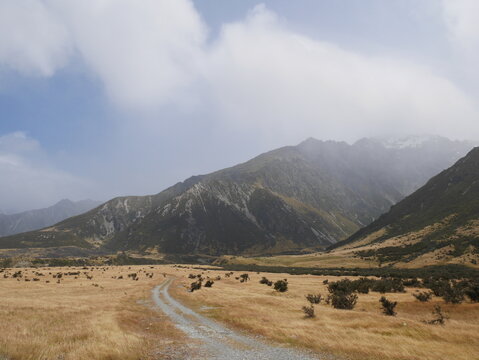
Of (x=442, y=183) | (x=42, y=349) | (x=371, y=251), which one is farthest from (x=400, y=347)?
(x=442, y=183)

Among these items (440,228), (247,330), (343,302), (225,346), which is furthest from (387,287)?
(440,228)

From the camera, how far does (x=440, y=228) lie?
135500mm

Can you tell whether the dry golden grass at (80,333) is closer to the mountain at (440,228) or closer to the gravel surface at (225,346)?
the gravel surface at (225,346)

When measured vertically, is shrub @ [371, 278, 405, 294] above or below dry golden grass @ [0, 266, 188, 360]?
below

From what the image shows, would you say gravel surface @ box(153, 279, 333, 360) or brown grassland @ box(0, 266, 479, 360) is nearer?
brown grassland @ box(0, 266, 479, 360)

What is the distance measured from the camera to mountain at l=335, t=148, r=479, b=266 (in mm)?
100938

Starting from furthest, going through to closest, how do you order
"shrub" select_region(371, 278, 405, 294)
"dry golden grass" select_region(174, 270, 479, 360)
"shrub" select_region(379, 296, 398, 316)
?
"shrub" select_region(371, 278, 405, 294) < "shrub" select_region(379, 296, 398, 316) < "dry golden grass" select_region(174, 270, 479, 360)

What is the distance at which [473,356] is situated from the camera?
14.0 meters

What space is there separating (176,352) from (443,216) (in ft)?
550

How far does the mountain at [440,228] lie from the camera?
331 ft

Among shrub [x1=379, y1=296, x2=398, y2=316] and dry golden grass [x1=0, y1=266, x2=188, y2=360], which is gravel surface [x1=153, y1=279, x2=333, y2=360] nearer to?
dry golden grass [x1=0, y1=266, x2=188, y2=360]

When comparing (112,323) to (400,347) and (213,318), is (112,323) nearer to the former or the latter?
(213,318)

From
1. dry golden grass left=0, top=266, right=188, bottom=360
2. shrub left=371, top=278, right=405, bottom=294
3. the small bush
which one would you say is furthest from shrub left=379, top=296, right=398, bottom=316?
dry golden grass left=0, top=266, right=188, bottom=360

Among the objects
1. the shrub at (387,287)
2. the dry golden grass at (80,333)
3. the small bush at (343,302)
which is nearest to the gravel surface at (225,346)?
the dry golden grass at (80,333)
